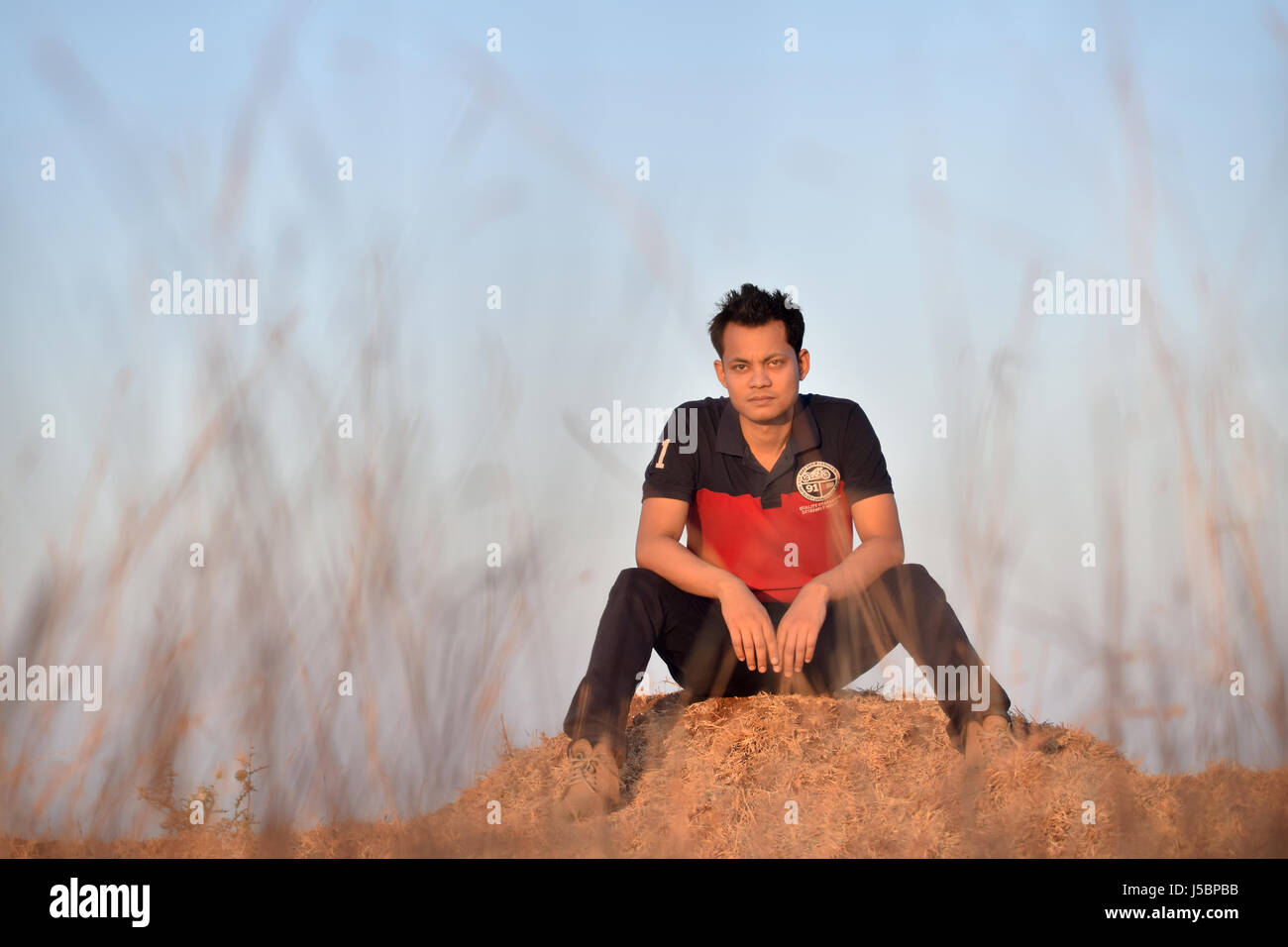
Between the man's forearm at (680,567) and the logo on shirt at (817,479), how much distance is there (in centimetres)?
55

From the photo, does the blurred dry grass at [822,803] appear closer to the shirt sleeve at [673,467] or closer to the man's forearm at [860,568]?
the man's forearm at [860,568]

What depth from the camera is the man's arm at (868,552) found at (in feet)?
10.4

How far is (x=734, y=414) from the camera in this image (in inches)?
148

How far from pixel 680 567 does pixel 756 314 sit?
934 mm

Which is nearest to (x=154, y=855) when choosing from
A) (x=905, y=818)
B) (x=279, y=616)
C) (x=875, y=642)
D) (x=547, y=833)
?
(x=279, y=616)

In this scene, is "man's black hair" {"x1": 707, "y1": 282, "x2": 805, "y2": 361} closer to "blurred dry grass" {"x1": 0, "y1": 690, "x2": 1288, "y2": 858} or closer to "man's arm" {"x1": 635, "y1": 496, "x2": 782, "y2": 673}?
"man's arm" {"x1": 635, "y1": 496, "x2": 782, "y2": 673}

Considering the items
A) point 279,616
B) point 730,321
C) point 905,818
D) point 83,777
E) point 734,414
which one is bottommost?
point 905,818

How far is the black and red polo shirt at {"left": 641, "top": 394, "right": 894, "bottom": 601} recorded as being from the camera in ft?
11.9

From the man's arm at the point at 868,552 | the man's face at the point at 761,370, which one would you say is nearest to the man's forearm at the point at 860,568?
the man's arm at the point at 868,552

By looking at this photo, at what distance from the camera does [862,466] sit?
362 cm

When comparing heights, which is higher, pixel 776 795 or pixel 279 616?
pixel 279 616
